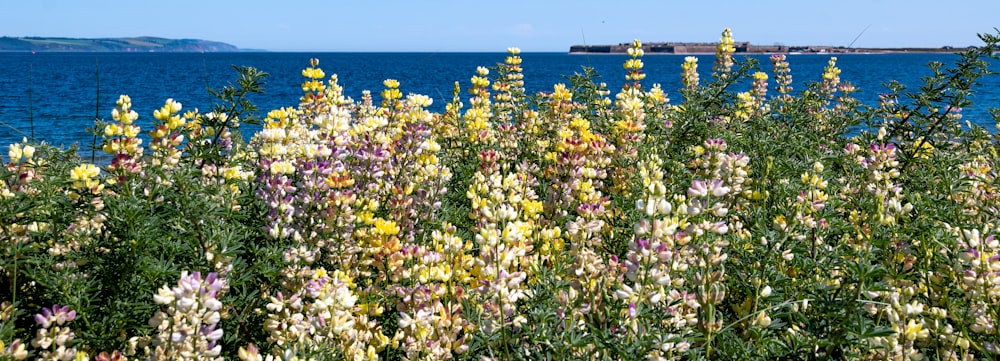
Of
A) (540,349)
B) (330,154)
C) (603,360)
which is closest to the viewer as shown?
(603,360)

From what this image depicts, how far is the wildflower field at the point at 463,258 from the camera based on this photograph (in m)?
2.35

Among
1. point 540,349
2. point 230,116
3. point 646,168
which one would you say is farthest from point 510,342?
point 230,116

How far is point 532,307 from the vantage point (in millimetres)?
2779

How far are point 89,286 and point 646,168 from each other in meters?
2.44

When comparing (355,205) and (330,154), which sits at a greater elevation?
(330,154)

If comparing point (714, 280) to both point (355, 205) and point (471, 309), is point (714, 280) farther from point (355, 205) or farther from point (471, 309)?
point (355, 205)

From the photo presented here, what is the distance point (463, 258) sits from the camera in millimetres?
2865

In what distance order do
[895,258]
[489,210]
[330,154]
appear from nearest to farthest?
[489,210] < [895,258] < [330,154]

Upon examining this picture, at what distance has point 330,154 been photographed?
11.3 ft

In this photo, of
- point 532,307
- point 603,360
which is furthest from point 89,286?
point 603,360

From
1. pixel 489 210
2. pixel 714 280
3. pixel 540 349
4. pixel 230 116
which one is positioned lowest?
pixel 540 349

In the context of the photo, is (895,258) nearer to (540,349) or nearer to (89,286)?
(540,349)

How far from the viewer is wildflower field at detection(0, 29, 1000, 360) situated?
2.35 metres

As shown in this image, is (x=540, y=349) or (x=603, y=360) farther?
(x=540, y=349)
